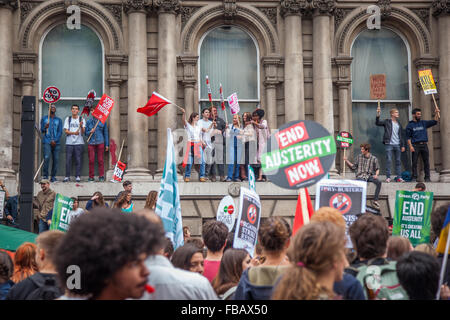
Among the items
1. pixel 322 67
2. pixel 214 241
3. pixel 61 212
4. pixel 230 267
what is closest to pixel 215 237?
pixel 214 241

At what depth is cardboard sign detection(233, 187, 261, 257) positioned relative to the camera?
336 inches

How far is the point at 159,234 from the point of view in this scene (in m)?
3.70

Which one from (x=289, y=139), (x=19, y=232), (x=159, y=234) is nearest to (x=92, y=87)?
(x=19, y=232)

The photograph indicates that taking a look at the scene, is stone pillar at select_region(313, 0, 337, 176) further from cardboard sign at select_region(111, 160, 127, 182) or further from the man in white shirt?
the man in white shirt

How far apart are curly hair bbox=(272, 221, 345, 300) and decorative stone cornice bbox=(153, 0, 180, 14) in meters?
16.2

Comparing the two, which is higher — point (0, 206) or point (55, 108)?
point (55, 108)

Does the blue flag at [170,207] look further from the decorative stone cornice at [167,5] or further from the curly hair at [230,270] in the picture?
the decorative stone cornice at [167,5]

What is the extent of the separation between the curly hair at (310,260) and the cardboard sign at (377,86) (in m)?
16.8

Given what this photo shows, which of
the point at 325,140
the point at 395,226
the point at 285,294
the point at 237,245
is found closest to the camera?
the point at 285,294

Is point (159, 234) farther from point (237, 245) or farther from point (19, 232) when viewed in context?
point (19, 232)

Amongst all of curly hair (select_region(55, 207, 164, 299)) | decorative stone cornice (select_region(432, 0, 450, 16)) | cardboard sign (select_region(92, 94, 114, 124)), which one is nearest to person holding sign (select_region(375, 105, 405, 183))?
decorative stone cornice (select_region(432, 0, 450, 16))

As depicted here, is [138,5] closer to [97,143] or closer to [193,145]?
[97,143]

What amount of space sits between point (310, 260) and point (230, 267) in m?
2.08

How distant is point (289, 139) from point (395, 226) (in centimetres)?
351
